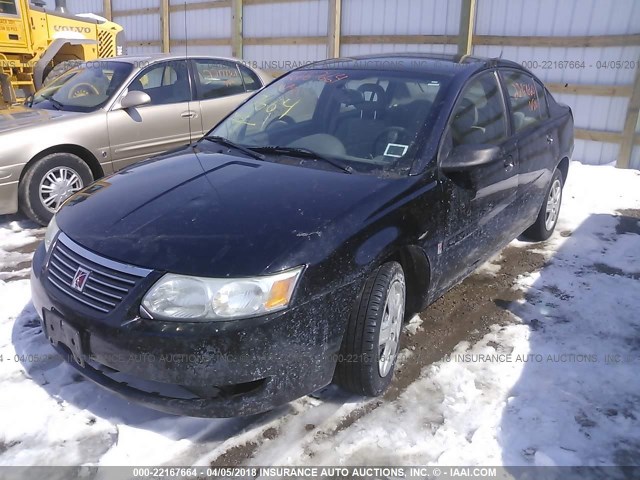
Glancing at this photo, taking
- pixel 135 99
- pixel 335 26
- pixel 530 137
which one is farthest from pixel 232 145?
pixel 335 26

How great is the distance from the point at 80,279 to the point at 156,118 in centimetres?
396

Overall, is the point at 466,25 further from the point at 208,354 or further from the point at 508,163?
the point at 208,354

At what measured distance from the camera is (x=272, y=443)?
2508mm

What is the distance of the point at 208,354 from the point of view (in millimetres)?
2186

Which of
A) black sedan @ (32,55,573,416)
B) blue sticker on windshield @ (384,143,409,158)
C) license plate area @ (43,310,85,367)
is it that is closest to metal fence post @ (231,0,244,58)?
black sedan @ (32,55,573,416)

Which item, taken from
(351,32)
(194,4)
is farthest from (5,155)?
(194,4)

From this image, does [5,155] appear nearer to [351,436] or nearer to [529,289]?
[351,436]

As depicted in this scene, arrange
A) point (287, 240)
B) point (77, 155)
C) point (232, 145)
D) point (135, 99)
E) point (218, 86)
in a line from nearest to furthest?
point (287, 240), point (232, 145), point (77, 155), point (135, 99), point (218, 86)

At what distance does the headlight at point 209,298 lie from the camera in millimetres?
2207

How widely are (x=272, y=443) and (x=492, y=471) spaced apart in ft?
3.17

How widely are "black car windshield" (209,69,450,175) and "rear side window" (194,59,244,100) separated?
2761 mm

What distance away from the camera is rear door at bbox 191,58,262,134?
→ 21.2 ft

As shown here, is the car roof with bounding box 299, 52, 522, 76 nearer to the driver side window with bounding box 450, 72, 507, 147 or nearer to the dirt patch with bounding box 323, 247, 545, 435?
the driver side window with bounding box 450, 72, 507, 147

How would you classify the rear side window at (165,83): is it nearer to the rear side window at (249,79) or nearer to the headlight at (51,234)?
the rear side window at (249,79)
